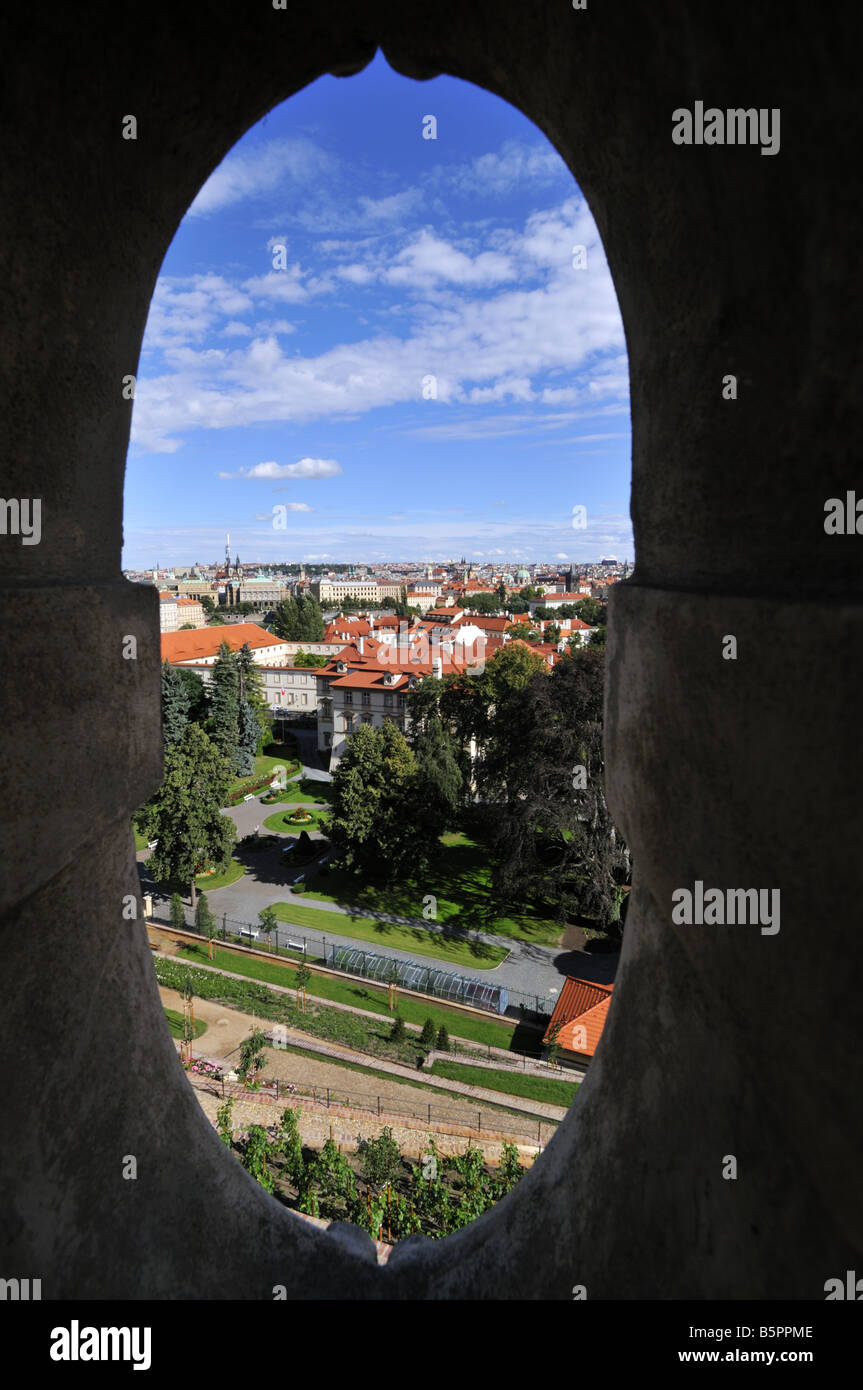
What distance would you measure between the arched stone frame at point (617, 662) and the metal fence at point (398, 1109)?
13.6 m

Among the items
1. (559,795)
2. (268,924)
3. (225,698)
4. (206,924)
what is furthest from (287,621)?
(559,795)

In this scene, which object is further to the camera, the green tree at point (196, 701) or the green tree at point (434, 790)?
the green tree at point (196, 701)

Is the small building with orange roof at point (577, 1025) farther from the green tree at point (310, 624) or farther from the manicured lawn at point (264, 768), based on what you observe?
the green tree at point (310, 624)

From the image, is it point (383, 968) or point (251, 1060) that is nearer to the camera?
point (251, 1060)

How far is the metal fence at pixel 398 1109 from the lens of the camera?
14719 mm

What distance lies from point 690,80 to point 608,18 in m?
0.31

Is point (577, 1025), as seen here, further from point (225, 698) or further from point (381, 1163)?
point (225, 698)

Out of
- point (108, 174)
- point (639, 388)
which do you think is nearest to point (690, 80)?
point (639, 388)

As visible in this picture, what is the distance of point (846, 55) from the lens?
1416 mm

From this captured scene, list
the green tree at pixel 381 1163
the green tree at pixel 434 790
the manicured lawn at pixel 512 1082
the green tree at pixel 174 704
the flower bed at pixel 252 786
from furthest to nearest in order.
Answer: the flower bed at pixel 252 786
the green tree at pixel 174 704
the green tree at pixel 434 790
the manicured lawn at pixel 512 1082
the green tree at pixel 381 1163

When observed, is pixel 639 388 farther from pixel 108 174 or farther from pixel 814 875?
pixel 108 174

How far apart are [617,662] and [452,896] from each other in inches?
1035

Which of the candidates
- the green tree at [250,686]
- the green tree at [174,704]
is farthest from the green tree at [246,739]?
the green tree at [174,704]

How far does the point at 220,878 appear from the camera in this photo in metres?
29.5
